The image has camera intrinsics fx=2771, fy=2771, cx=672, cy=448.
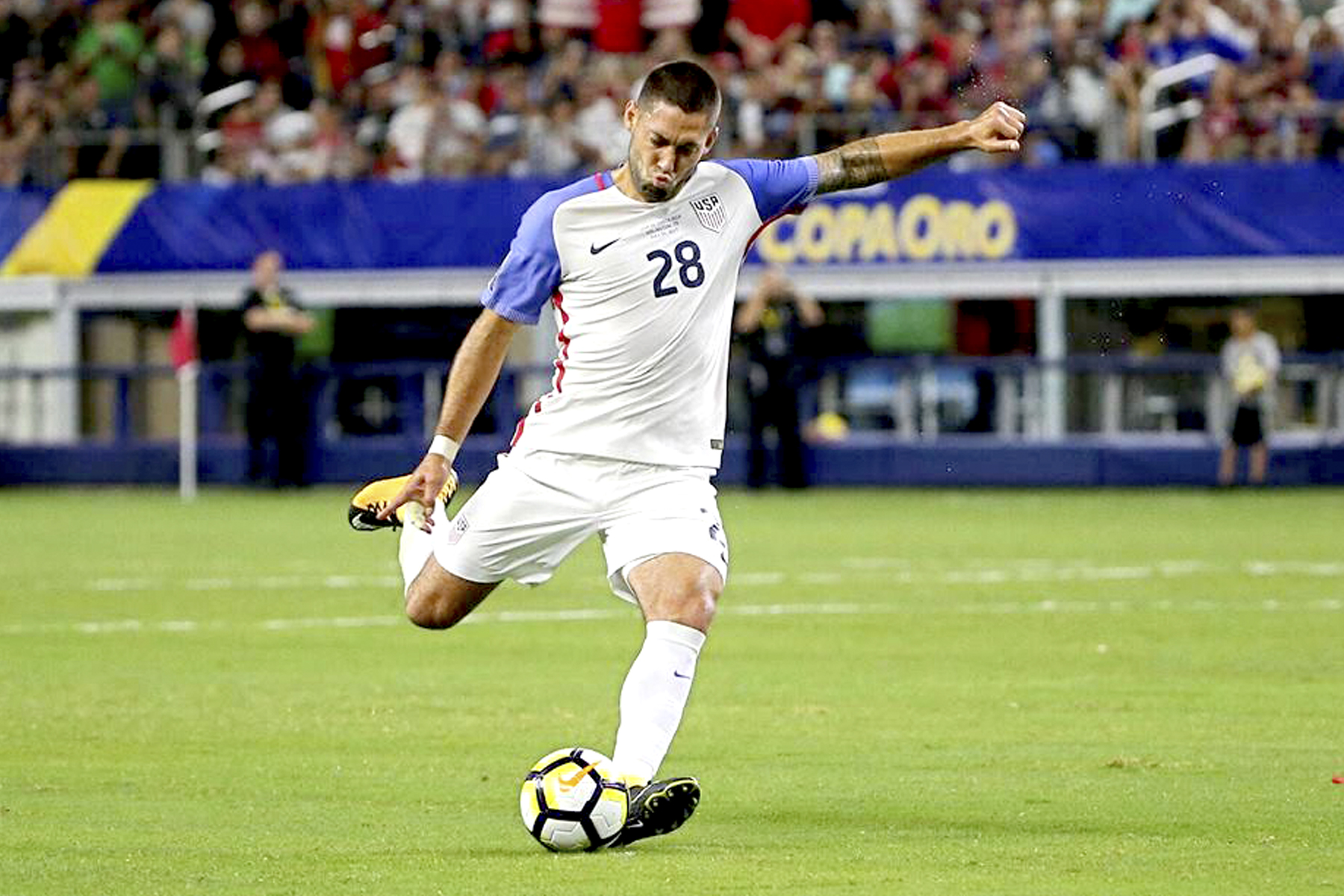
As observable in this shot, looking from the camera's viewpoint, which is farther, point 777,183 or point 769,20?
point 769,20

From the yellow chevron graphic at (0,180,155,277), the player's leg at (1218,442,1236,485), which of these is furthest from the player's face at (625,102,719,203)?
the yellow chevron graphic at (0,180,155,277)

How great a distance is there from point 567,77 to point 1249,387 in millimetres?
7943

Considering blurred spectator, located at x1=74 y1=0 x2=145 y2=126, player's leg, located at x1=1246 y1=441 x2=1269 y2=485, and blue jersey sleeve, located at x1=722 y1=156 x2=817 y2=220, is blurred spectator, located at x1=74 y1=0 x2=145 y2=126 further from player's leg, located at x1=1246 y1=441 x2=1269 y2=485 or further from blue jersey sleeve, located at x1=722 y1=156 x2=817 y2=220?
blue jersey sleeve, located at x1=722 y1=156 x2=817 y2=220

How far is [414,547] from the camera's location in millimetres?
8562

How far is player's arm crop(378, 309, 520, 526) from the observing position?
7.75m

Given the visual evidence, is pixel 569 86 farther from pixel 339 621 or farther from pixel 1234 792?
pixel 1234 792

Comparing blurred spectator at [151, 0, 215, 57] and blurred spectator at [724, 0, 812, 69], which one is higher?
blurred spectator at [151, 0, 215, 57]

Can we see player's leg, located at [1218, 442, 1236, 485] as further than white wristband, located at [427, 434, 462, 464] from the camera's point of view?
Yes

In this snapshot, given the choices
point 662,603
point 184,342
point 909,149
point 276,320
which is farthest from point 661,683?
point 184,342

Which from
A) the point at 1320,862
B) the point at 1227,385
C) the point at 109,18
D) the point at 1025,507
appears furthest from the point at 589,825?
the point at 109,18

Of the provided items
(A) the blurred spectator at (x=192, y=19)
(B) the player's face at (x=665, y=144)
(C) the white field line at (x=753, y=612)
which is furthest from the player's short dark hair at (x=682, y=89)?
(A) the blurred spectator at (x=192, y=19)

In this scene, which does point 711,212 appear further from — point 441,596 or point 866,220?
point 866,220

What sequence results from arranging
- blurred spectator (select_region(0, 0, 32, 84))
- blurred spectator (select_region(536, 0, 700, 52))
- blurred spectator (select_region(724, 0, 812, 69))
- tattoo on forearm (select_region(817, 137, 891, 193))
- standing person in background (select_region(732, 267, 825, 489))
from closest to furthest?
tattoo on forearm (select_region(817, 137, 891, 193)) → standing person in background (select_region(732, 267, 825, 489)) → blurred spectator (select_region(724, 0, 812, 69)) → blurred spectator (select_region(536, 0, 700, 52)) → blurred spectator (select_region(0, 0, 32, 84))

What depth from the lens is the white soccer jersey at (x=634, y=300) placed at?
7.74m
